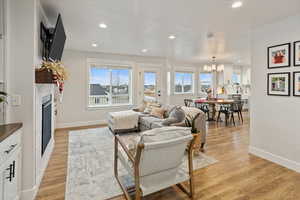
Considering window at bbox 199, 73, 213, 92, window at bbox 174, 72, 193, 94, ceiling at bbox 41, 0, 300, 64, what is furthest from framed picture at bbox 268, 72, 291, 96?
window at bbox 199, 73, 213, 92

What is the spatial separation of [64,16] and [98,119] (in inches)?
150

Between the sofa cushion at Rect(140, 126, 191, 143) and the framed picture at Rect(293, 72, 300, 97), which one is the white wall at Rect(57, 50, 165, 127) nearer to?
the sofa cushion at Rect(140, 126, 191, 143)

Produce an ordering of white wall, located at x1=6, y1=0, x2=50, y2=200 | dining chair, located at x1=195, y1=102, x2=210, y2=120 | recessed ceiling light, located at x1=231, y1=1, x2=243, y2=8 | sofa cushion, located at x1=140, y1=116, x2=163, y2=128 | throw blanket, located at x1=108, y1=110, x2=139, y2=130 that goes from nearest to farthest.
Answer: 1. white wall, located at x1=6, y1=0, x2=50, y2=200
2. recessed ceiling light, located at x1=231, y1=1, x2=243, y2=8
3. sofa cushion, located at x1=140, y1=116, x2=163, y2=128
4. throw blanket, located at x1=108, y1=110, x2=139, y2=130
5. dining chair, located at x1=195, y1=102, x2=210, y2=120

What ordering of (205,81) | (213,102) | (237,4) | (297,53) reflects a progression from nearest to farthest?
(237,4), (297,53), (213,102), (205,81)

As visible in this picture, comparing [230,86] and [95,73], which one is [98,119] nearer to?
[95,73]

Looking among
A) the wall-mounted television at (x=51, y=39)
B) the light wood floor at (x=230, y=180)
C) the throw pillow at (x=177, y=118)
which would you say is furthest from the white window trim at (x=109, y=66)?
the throw pillow at (x=177, y=118)

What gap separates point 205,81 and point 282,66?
617 cm

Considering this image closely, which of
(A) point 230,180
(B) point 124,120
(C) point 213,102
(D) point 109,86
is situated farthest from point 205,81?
(A) point 230,180

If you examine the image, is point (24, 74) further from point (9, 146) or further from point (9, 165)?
point (9, 165)

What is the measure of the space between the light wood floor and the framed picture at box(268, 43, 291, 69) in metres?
1.80

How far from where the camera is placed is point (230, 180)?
7.67 ft

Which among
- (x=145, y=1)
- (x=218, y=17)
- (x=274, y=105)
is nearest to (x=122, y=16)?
→ (x=145, y=1)

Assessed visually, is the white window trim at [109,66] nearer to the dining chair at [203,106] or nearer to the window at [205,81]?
the dining chair at [203,106]

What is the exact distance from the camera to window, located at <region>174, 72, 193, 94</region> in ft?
26.8
